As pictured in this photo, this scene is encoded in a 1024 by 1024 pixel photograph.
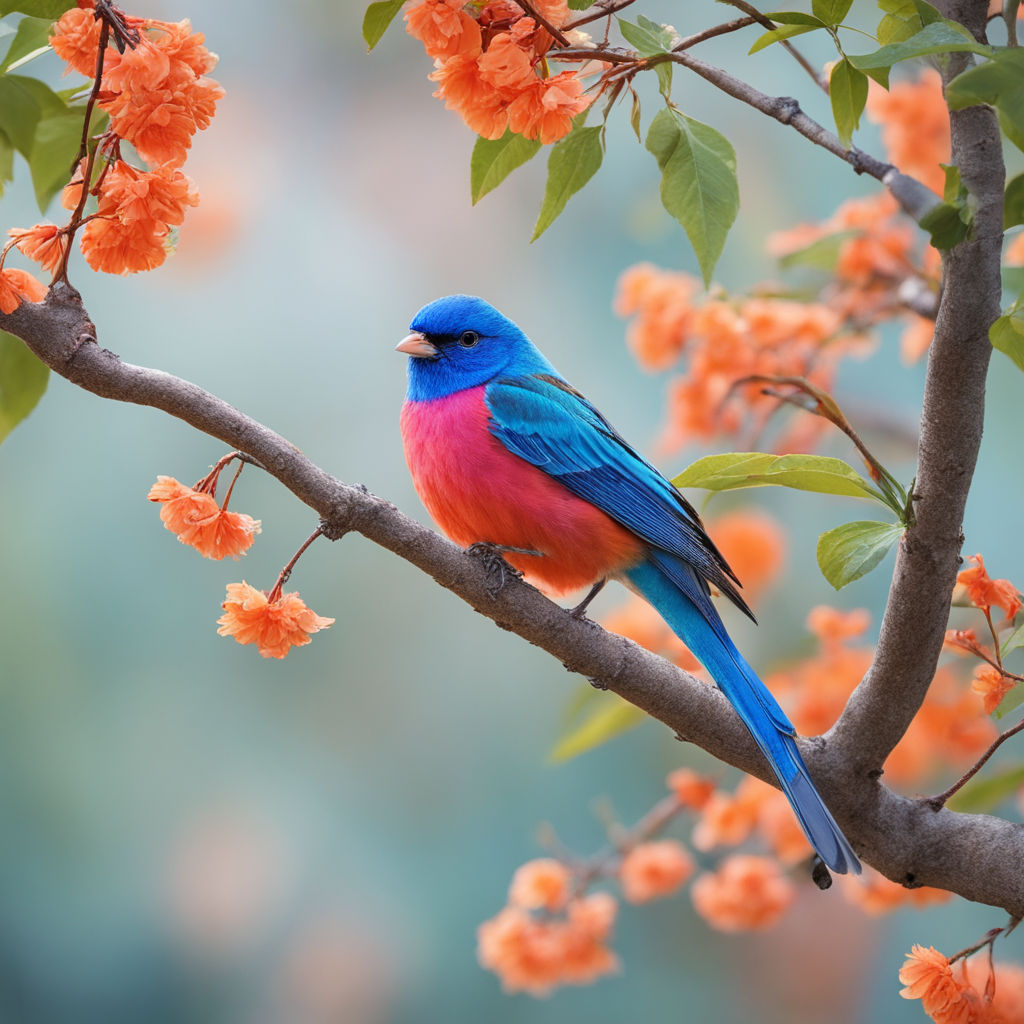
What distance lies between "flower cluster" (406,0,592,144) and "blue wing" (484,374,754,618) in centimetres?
62

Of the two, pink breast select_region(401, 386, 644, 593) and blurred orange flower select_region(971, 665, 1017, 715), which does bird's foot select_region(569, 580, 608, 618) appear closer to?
pink breast select_region(401, 386, 644, 593)

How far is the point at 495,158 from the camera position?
0.96 meters

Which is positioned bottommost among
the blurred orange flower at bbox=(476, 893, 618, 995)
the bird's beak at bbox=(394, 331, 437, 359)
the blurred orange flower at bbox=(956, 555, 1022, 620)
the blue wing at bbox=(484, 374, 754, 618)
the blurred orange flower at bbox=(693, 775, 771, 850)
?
the blurred orange flower at bbox=(476, 893, 618, 995)

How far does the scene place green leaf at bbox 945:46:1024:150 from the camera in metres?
0.65

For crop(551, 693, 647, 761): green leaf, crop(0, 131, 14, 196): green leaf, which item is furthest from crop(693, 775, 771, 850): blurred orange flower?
crop(0, 131, 14, 196): green leaf

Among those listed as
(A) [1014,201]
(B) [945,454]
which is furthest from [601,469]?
(A) [1014,201]

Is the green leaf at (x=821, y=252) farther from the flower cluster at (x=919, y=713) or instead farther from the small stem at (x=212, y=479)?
the small stem at (x=212, y=479)

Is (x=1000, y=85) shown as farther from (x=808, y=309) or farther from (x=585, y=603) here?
(x=808, y=309)

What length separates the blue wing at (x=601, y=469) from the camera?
4.45ft

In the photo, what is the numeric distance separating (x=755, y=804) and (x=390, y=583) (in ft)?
4.18

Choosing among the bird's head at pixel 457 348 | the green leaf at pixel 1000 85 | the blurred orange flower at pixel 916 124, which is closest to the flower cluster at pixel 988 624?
the green leaf at pixel 1000 85

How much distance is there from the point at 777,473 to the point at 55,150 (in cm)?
70

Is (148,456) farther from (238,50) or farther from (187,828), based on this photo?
(238,50)

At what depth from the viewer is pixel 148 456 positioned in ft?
8.81
